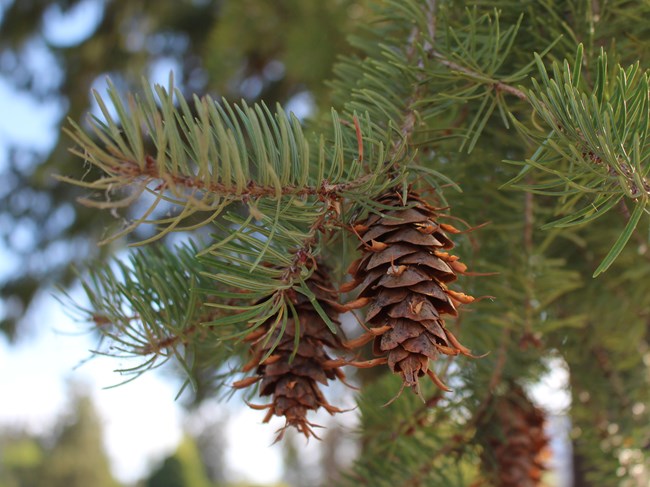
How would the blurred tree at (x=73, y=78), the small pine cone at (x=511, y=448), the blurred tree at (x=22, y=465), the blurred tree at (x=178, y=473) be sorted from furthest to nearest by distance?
1. the blurred tree at (x=22, y=465)
2. the blurred tree at (x=178, y=473)
3. the blurred tree at (x=73, y=78)
4. the small pine cone at (x=511, y=448)

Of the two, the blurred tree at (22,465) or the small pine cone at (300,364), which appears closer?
the small pine cone at (300,364)

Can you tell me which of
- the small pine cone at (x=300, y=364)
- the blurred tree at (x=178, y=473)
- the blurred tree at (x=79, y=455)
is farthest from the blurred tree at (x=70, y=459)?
the small pine cone at (x=300, y=364)

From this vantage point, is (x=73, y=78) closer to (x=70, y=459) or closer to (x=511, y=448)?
(x=511, y=448)

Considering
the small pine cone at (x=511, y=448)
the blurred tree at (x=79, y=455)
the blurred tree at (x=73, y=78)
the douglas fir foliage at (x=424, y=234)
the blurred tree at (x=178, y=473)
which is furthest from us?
the blurred tree at (x=79, y=455)

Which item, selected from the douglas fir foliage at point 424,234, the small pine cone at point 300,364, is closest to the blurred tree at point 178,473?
the douglas fir foliage at point 424,234

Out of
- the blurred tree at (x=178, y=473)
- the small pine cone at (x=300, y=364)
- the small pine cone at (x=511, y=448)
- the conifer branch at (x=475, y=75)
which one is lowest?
the small pine cone at (x=300, y=364)

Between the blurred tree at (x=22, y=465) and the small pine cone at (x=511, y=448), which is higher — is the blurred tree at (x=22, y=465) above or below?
above

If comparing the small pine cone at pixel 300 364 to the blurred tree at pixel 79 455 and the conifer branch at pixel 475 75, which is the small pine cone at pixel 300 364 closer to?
the conifer branch at pixel 475 75

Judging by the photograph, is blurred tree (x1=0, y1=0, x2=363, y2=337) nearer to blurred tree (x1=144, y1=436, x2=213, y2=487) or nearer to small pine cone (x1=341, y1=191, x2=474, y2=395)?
small pine cone (x1=341, y1=191, x2=474, y2=395)

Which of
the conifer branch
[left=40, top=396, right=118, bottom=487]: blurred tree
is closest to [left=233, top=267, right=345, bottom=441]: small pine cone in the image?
the conifer branch
